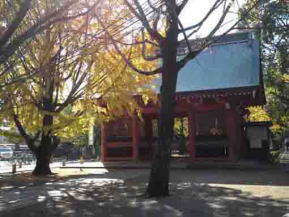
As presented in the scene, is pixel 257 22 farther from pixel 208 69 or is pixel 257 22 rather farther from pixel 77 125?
pixel 77 125

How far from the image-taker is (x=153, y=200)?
39.6 feet

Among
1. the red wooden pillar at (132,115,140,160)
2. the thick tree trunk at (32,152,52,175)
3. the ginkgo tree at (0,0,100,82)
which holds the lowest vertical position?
→ the thick tree trunk at (32,152,52,175)

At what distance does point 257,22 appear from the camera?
2364cm

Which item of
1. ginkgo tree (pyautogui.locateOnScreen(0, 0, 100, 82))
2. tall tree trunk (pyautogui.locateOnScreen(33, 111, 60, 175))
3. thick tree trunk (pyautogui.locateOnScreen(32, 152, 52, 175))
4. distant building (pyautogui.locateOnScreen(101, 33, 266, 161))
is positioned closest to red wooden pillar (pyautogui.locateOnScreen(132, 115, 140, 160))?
distant building (pyautogui.locateOnScreen(101, 33, 266, 161))

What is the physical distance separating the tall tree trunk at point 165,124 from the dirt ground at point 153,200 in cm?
43

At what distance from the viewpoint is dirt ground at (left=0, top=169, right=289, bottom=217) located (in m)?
10.6

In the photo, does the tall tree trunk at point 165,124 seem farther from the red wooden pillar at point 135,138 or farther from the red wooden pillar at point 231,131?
the red wooden pillar at point 135,138

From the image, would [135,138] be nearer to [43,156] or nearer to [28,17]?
[43,156]

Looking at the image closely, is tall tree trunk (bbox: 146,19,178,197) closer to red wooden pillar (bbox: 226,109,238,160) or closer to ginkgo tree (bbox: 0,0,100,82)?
ginkgo tree (bbox: 0,0,100,82)

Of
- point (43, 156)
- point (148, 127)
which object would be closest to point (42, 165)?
point (43, 156)

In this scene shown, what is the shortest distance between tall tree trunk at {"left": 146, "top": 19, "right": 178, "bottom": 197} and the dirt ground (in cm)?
43

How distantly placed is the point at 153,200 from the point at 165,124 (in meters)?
2.17

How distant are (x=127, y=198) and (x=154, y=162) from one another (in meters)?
1.21

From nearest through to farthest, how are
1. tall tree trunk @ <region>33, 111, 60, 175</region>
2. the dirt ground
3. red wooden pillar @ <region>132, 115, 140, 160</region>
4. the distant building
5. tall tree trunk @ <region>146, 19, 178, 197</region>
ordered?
the dirt ground → tall tree trunk @ <region>146, 19, 178, 197</region> → tall tree trunk @ <region>33, 111, 60, 175</region> → the distant building → red wooden pillar @ <region>132, 115, 140, 160</region>
